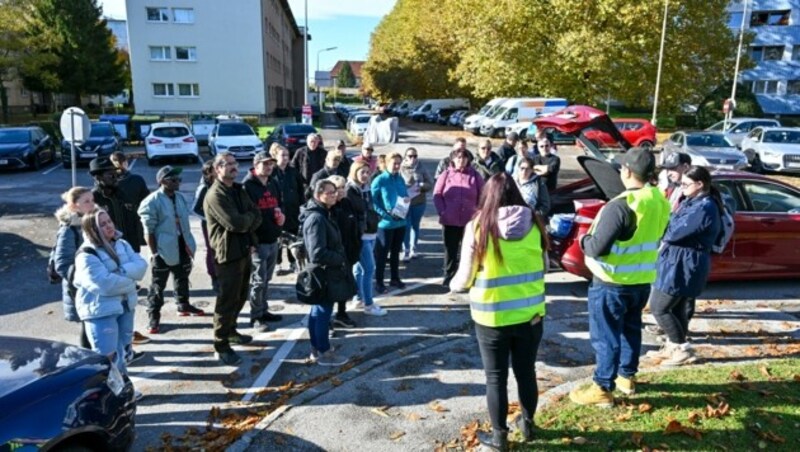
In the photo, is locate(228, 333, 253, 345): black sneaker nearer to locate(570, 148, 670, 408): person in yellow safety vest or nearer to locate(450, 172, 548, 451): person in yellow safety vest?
locate(450, 172, 548, 451): person in yellow safety vest

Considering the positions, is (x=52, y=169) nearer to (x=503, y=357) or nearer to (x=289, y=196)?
(x=289, y=196)

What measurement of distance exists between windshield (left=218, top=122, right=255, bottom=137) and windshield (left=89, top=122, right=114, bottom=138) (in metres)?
3.99

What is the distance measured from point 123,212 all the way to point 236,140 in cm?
1518

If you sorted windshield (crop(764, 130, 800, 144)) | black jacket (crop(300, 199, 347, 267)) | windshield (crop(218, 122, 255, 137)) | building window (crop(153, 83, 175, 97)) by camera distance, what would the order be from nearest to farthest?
black jacket (crop(300, 199, 347, 267))
windshield (crop(764, 130, 800, 144))
windshield (crop(218, 122, 255, 137))
building window (crop(153, 83, 175, 97))

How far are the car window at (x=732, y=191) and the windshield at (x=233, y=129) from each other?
18182 mm

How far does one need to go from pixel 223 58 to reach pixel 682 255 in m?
40.0

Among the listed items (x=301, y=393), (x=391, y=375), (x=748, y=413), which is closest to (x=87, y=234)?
(x=301, y=393)

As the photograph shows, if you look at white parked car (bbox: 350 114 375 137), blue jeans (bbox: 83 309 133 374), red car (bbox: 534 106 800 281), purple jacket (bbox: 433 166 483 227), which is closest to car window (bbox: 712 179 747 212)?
red car (bbox: 534 106 800 281)

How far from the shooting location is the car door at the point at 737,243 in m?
6.90

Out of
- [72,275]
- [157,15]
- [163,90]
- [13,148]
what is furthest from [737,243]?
[157,15]

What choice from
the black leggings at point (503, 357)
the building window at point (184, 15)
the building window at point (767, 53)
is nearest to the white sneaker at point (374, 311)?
the black leggings at point (503, 357)

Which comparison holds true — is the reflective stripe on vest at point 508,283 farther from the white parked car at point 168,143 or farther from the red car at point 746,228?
the white parked car at point 168,143

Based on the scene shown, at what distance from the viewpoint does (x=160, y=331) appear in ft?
20.3

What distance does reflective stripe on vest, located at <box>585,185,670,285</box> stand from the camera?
384 centimetres
